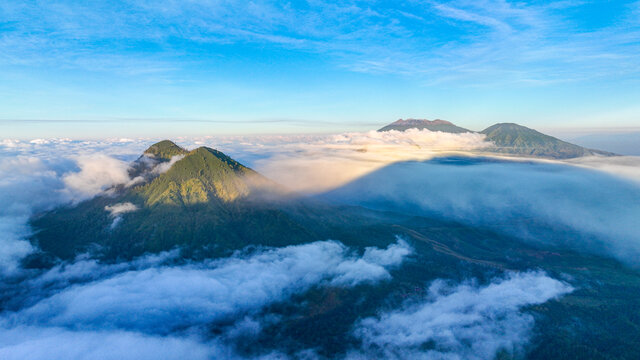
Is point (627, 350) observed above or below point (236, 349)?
above

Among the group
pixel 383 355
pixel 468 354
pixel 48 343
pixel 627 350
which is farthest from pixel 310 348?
pixel 627 350

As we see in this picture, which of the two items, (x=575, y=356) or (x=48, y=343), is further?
(x=575, y=356)

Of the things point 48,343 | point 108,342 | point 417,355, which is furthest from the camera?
point 417,355

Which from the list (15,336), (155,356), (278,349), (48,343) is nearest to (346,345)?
(278,349)

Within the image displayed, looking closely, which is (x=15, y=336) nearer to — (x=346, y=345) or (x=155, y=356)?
(x=155, y=356)

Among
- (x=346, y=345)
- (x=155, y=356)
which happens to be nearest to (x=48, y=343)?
(x=155, y=356)

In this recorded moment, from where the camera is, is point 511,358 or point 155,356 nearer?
point 155,356

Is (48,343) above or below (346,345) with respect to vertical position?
above

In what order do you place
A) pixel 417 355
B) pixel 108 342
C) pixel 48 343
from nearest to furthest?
pixel 48 343, pixel 108 342, pixel 417 355

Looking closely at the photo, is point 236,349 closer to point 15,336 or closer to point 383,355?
point 383,355
